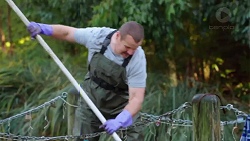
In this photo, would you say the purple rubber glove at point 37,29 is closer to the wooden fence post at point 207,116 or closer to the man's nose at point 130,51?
the man's nose at point 130,51

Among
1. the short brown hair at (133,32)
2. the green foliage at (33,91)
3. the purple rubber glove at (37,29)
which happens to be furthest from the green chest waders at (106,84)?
the green foliage at (33,91)

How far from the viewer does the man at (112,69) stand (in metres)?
3.77

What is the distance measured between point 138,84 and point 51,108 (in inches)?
96.9

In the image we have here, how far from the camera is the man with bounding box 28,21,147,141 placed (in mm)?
3770

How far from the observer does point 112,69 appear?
389 cm

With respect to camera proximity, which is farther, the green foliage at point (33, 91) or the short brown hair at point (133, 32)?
the green foliage at point (33, 91)

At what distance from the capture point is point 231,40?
23.0ft

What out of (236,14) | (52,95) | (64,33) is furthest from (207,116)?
(52,95)

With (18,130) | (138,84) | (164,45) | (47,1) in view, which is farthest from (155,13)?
(138,84)

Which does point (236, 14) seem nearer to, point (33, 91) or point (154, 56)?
point (154, 56)

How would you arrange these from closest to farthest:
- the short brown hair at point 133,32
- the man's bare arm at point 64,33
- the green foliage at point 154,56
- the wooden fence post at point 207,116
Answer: the wooden fence post at point 207,116, the short brown hair at point 133,32, the man's bare arm at point 64,33, the green foliage at point 154,56

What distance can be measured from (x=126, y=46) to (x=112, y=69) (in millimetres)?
229

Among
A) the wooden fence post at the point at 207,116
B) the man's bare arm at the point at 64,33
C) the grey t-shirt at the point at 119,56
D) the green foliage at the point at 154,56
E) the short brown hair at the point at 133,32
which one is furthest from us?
the green foliage at the point at 154,56

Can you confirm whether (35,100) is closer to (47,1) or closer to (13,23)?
(47,1)
